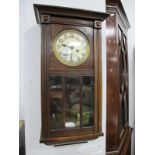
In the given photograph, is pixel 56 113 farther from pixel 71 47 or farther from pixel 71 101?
pixel 71 47

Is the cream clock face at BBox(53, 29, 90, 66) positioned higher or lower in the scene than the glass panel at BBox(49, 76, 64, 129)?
higher

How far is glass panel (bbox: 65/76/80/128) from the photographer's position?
0.89 m

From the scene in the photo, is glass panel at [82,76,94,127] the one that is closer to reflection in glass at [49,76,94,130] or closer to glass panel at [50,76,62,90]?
reflection in glass at [49,76,94,130]

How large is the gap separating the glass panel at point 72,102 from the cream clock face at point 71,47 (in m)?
0.10

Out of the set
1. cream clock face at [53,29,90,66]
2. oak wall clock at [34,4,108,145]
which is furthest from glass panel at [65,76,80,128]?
cream clock face at [53,29,90,66]

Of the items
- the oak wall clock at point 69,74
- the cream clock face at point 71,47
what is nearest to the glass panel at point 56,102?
the oak wall clock at point 69,74

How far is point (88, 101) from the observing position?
3.08ft

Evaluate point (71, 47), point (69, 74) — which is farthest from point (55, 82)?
point (71, 47)

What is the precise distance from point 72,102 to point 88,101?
0.10 m

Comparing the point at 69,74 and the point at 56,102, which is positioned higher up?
the point at 69,74

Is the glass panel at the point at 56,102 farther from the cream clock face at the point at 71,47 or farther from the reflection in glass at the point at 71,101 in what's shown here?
the cream clock face at the point at 71,47

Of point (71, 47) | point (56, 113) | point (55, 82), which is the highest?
point (71, 47)
